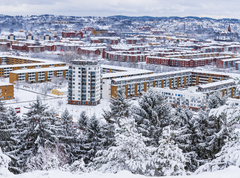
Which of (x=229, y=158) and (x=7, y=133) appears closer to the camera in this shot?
(x=229, y=158)

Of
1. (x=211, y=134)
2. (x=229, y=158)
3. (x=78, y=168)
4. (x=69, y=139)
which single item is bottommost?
(x=69, y=139)

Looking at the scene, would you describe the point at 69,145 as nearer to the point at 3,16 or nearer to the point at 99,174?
the point at 99,174

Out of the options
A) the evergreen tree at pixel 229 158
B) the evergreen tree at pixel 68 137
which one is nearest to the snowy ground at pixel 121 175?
the evergreen tree at pixel 229 158

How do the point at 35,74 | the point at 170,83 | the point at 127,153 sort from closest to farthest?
the point at 127,153
the point at 170,83
the point at 35,74

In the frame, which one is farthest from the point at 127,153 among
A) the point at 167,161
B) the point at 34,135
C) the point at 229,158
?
the point at 34,135

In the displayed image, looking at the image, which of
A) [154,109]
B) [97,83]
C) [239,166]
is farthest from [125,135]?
[97,83]

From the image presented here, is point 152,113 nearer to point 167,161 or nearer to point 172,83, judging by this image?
point 167,161
